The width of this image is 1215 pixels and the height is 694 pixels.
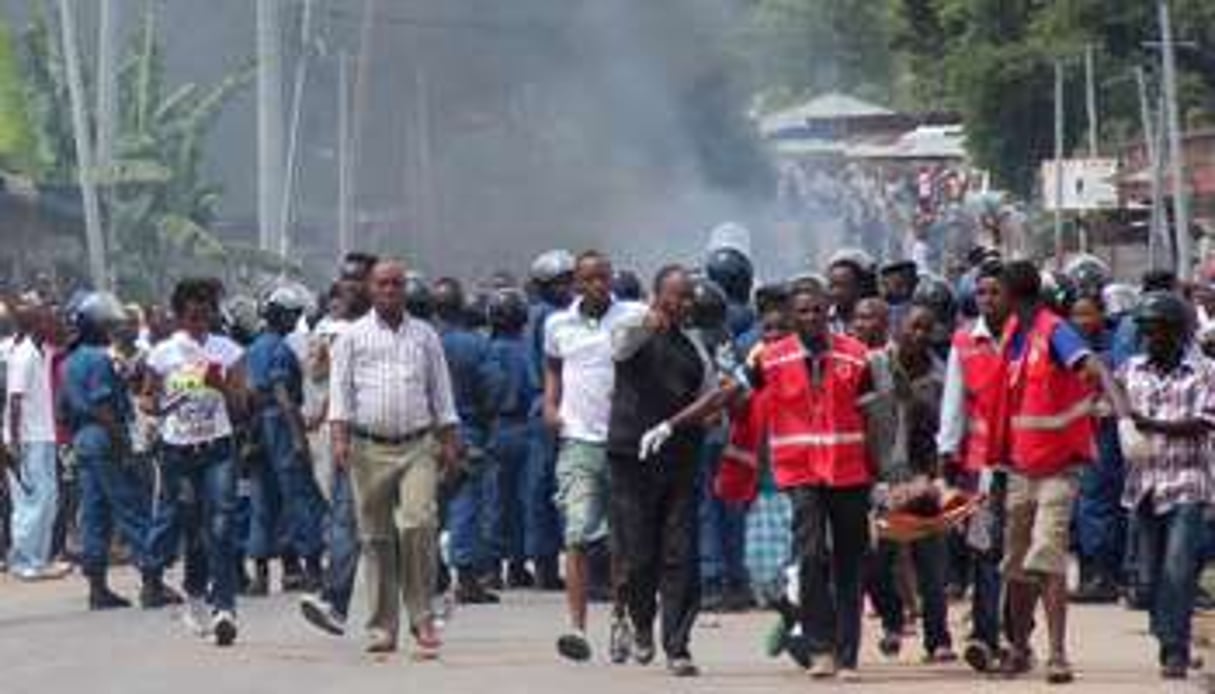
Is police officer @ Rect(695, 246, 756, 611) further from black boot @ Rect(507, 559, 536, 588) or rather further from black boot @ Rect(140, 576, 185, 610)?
black boot @ Rect(140, 576, 185, 610)

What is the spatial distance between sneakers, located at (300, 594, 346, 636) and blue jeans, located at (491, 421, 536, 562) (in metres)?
3.63

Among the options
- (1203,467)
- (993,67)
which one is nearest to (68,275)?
(993,67)

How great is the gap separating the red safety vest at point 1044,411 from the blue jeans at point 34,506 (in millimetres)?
9337

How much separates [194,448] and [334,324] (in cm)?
102

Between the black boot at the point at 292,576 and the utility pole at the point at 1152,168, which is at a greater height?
the utility pole at the point at 1152,168

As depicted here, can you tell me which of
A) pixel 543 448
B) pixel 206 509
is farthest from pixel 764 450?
pixel 543 448

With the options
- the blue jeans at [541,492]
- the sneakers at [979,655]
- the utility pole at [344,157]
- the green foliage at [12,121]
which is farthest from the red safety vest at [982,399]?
the utility pole at [344,157]

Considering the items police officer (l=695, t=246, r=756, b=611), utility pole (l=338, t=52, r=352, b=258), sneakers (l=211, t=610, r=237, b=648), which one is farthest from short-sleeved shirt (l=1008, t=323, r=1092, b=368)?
utility pole (l=338, t=52, r=352, b=258)

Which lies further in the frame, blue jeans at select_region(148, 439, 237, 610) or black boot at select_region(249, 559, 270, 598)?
black boot at select_region(249, 559, 270, 598)

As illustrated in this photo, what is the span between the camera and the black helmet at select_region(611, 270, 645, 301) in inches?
756

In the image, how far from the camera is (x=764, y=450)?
1546cm

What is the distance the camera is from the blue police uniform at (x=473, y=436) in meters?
19.2

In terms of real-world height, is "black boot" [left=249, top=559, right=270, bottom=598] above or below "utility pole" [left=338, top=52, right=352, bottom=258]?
below

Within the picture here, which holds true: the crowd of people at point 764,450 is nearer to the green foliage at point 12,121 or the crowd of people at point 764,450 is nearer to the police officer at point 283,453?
the police officer at point 283,453
